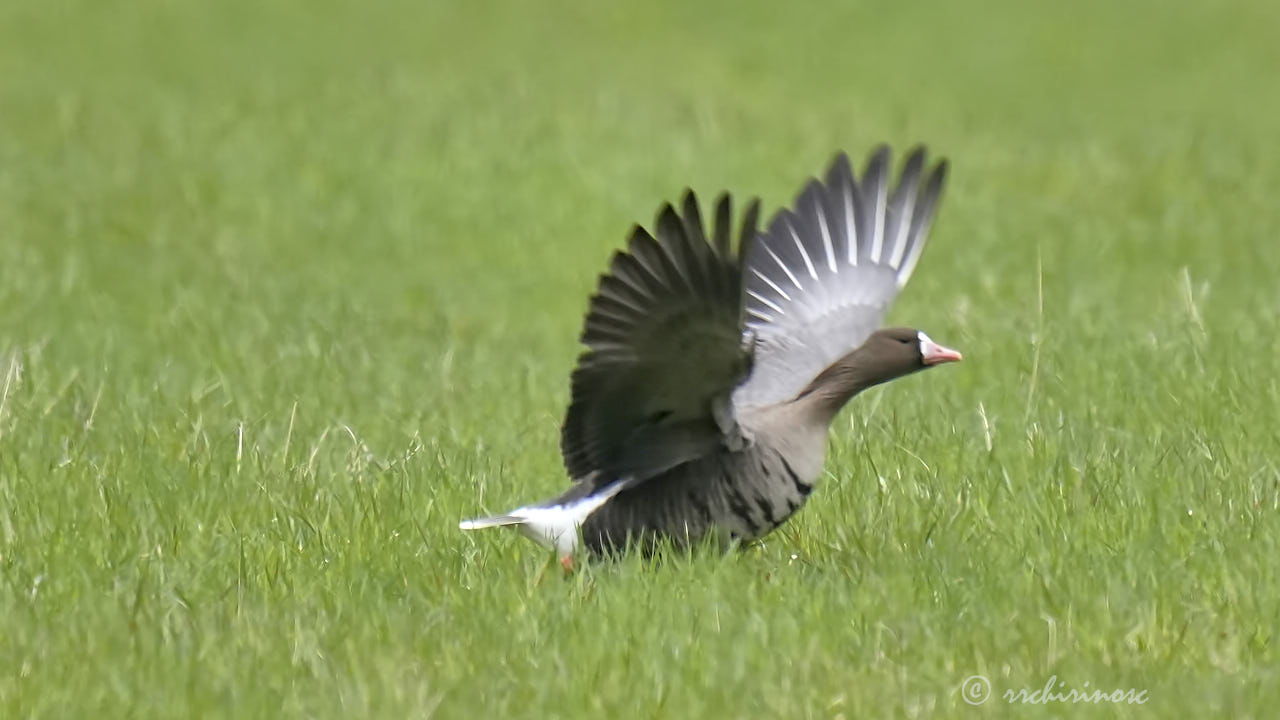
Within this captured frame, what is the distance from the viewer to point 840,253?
707cm

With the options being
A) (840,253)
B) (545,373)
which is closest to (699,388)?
(840,253)

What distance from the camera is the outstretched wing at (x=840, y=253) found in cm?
696

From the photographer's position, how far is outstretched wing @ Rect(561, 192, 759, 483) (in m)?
5.03

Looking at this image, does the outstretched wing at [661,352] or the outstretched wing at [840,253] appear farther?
the outstretched wing at [840,253]

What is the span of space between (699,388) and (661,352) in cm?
22

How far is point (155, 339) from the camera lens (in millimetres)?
9922

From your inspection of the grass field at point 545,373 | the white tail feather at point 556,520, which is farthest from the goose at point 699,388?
the grass field at point 545,373

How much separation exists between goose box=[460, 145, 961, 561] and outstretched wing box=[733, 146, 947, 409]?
0.04ft

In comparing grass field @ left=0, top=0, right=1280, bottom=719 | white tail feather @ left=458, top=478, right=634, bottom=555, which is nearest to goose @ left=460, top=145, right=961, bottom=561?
white tail feather @ left=458, top=478, right=634, bottom=555

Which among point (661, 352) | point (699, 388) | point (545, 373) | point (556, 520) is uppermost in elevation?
point (661, 352)

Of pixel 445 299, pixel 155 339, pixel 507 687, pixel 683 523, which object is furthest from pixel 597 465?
pixel 445 299

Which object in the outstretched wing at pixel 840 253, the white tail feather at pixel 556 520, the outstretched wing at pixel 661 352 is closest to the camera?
the outstretched wing at pixel 661 352

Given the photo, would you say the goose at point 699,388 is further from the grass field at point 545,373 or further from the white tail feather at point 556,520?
the grass field at point 545,373

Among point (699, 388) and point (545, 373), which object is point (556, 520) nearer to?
point (699, 388)
